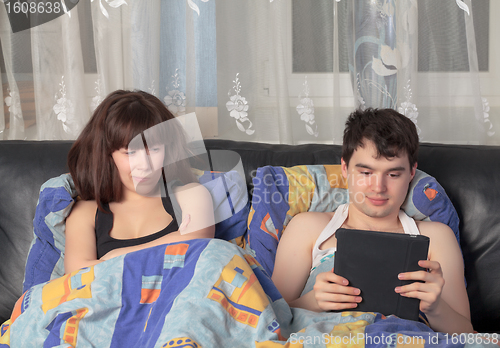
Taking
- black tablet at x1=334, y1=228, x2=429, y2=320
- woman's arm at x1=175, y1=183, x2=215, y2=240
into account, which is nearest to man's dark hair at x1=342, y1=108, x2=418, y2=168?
black tablet at x1=334, y1=228, x2=429, y2=320

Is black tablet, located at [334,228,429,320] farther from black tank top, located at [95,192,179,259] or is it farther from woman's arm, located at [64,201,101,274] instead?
woman's arm, located at [64,201,101,274]

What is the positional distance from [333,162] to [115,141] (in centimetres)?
68

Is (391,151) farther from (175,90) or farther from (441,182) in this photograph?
(175,90)

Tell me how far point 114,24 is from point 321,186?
3.40 ft

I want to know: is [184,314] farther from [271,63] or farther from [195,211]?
[271,63]

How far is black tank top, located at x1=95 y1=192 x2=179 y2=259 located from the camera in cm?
121

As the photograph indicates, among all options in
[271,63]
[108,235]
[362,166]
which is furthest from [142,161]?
[271,63]

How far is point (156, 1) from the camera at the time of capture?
1664 mm

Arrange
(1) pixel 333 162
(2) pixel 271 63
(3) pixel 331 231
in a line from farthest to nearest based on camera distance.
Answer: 1. (2) pixel 271 63
2. (1) pixel 333 162
3. (3) pixel 331 231

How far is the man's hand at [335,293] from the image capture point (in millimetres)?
941

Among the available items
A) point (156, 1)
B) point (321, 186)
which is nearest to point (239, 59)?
point (156, 1)

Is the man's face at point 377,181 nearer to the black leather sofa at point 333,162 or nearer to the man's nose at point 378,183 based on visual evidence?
the man's nose at point 378,183

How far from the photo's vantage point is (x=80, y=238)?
121 cm

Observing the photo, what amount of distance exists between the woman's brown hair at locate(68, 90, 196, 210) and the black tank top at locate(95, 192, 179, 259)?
0.04 meters
